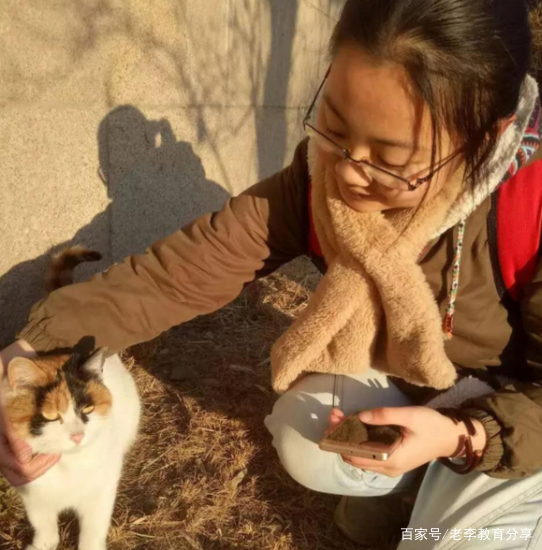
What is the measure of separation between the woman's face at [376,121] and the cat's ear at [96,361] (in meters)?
0.50

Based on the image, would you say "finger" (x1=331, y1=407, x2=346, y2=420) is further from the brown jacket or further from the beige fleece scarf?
the brown jacket

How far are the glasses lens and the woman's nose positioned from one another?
0.01 m

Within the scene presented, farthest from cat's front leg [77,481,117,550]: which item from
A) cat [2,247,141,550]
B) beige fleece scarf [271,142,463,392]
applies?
beige fleece scarf [271,142,463,392]

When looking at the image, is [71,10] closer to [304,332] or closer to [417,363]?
[304,332]

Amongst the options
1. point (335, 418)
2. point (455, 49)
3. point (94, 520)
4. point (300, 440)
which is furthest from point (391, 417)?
point (94, 520)

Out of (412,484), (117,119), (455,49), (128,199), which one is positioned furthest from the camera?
(128,199)

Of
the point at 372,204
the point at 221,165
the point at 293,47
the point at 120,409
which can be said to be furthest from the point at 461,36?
the point at 293,47

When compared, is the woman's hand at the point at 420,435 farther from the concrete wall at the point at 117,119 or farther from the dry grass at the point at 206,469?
the concrete wall at the point at 117,119

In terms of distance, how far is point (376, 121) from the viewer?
0.74m

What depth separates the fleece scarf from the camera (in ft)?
2.90

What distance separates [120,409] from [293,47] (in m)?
2.11

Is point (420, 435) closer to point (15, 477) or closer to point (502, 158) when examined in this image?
point (502, 158)

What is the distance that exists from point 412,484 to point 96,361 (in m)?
0.70

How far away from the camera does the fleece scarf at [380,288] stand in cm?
88
